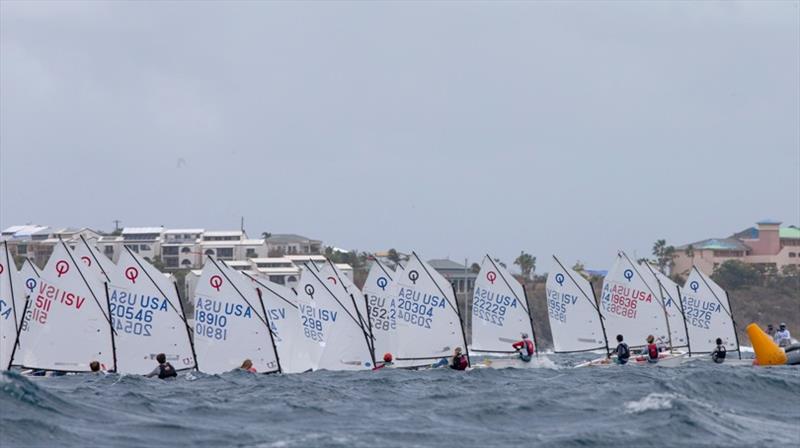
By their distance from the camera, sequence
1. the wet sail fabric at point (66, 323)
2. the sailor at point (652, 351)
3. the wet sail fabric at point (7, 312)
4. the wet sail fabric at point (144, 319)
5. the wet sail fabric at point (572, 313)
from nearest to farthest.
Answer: the wet sail fabric at point (7, 312), the wet sail fabric at point (66, 323), the wet sail fabric at point (144, 319), the sailor at point (652, 351), the wet sail fabric at point (572, 313)

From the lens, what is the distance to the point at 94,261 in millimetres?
45656

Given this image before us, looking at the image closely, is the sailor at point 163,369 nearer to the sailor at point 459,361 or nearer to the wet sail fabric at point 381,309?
the sailor at point 459,361

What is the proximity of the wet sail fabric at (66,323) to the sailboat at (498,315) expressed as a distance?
17.0 metres

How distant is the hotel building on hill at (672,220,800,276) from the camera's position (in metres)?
166

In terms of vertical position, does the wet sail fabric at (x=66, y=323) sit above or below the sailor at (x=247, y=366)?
above

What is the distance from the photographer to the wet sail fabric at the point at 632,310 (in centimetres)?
5884

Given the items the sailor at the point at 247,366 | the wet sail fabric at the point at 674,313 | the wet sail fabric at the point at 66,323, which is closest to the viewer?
the wet sail fabric at the point at 66,323

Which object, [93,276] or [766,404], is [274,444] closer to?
[766,404]

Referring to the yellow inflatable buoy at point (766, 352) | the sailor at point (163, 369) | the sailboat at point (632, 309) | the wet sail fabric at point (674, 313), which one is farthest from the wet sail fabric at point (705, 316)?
the sailor at point (163, 369)

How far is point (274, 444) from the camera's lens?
23.7 meters

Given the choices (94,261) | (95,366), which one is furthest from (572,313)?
(95,366)

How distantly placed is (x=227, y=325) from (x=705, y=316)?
24.9 metres

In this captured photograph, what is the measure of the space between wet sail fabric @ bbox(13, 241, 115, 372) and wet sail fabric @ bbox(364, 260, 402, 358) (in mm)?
13251

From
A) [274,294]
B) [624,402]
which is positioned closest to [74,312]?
[274,294]
